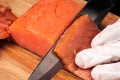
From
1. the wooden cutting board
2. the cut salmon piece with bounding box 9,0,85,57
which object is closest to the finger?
the wooden cutting board

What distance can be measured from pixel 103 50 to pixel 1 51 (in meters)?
0.58

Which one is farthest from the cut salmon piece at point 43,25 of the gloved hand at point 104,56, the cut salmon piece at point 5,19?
the gloved hand at point 104,56

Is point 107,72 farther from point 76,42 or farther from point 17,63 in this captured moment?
point 17,63

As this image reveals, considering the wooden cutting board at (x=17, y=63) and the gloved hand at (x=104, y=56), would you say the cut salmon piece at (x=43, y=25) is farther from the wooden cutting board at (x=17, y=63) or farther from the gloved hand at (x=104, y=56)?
the gloved hand at (x=104, y=56)

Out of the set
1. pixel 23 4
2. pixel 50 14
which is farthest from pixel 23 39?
pixel 23 4

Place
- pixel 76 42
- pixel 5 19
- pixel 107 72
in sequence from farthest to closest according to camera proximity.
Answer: pixel 5 19
pixel 76 42
pixel 107 72

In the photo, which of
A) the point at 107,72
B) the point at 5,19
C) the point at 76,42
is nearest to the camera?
the point at 107,72

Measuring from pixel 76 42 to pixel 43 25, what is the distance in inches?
8.2

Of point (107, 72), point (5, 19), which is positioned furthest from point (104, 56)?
point (5, 19)

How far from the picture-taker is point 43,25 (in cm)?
138

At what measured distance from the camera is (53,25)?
54.6 inches

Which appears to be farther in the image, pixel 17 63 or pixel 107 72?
pixel 17 63

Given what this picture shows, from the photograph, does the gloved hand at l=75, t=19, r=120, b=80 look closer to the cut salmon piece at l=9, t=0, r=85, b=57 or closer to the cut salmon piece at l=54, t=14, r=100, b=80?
the cut salmon piece at l=54, t=14, r=100, b=80

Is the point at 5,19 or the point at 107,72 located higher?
the point at 5,19
